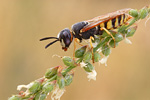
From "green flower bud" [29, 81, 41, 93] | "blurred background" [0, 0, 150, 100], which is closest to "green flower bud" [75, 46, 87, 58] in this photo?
"green flower bud" [29, 81, 41, 93]

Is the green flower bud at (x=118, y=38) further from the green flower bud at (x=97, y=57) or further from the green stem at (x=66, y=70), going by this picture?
the green stem at (x=66, y=70)

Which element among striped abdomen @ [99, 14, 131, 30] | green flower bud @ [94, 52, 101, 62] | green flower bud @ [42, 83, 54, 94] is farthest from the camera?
striped abdomen @ [99, 14, 131, 30]

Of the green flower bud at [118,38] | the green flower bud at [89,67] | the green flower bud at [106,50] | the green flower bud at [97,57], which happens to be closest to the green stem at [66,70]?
the green flower bud at [89,67]

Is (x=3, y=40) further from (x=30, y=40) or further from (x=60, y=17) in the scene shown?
(x=60, y=17)

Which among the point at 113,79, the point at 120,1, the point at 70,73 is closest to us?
the point at 70,73

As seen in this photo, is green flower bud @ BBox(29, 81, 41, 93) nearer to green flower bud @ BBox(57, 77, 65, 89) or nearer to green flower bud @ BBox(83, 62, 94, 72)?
green flower bud @ BBox(57, 77, 65, 89)

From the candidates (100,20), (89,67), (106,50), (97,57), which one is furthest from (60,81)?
(100,20)

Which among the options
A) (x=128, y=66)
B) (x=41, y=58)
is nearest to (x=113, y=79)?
(x=128, y=66)
